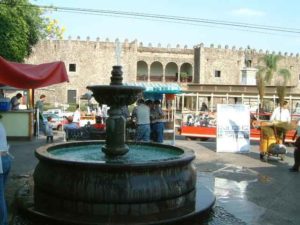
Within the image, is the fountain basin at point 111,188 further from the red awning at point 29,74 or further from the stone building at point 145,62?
the stone building at point 145,62

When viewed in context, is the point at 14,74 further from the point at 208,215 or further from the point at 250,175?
the point at 250,175

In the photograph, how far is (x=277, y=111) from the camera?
1068 cm

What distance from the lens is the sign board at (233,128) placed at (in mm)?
12238

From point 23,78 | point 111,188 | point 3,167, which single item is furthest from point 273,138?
point 3,167

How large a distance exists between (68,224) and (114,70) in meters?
2.21

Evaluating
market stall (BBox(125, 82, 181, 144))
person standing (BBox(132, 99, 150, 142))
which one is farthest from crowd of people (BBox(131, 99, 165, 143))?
market stall (BBox(125, 82, 181, 144))

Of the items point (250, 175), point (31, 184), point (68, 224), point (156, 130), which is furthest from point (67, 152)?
point (156, 130)

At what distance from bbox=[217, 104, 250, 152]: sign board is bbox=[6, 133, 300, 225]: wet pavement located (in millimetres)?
344

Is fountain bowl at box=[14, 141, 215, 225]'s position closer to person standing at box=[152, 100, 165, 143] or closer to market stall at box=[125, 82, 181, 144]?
person standing at box=[152, 100, 165, 143]

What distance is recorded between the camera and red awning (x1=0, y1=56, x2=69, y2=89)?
287 inches

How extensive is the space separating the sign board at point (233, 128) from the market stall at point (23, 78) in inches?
195

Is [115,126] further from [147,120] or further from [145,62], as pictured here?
[145,62]

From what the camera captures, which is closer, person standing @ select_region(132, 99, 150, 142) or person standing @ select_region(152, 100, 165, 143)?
person standing @ select_region(132, 99, 150, 142)

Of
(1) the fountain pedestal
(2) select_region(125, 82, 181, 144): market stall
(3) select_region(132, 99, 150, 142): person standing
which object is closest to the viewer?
(1) the fountain pedestal
